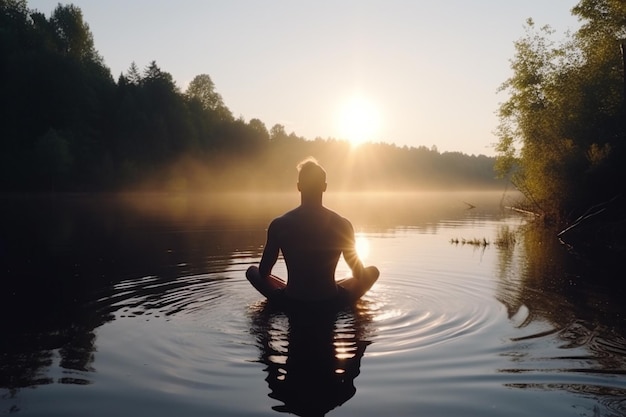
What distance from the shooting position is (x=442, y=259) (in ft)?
57.9

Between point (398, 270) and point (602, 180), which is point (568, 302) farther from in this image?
point (602, 180)

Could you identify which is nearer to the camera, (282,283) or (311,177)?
(311,177)

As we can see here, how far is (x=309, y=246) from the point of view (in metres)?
8.16

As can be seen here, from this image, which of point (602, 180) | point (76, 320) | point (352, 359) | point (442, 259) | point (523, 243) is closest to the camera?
point (352, 359)

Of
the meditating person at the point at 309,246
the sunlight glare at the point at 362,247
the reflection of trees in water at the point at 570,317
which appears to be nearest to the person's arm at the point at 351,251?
the meditating person at the point at 309,246

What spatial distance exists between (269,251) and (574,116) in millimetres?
32140

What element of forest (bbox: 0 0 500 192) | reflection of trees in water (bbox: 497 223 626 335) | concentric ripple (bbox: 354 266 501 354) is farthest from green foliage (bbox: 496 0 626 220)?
forest (bbox: 0 0 500 192)

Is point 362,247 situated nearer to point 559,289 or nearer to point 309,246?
point 559,289

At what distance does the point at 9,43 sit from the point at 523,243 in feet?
244

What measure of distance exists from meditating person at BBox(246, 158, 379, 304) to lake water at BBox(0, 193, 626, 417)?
17.3 inches

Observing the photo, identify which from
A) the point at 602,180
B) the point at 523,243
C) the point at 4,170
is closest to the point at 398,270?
the point at 523,243

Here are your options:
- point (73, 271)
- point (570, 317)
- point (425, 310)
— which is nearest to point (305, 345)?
point (425, 310)

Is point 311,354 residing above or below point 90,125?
below

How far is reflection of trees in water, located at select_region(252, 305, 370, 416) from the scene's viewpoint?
566cm
